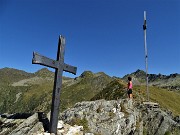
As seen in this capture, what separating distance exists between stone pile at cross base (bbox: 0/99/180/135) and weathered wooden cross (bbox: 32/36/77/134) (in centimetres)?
84

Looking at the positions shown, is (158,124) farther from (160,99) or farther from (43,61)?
(160,99)

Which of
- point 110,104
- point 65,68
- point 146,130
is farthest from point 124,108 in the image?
point 65,68

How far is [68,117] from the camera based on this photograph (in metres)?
19.1

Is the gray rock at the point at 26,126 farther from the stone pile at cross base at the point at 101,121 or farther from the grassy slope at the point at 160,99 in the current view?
the grassy slope at the point at 160,99

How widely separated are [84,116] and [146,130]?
6213mm

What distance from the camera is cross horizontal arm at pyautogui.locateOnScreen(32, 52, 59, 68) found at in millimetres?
15079

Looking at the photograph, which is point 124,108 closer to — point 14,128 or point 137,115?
point 137,115

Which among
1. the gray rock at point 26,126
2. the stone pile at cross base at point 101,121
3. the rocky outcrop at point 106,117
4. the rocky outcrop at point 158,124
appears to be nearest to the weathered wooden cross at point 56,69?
the stone pile at cross base at point 101,121

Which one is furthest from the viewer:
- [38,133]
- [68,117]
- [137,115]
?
[137,115]

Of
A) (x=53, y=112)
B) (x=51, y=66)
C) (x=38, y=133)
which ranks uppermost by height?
(x=51, y=66)

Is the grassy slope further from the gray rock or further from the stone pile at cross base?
the gray rock

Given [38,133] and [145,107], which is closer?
[38,133]

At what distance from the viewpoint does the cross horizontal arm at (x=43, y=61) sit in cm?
1508

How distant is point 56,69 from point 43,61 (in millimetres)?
1421
